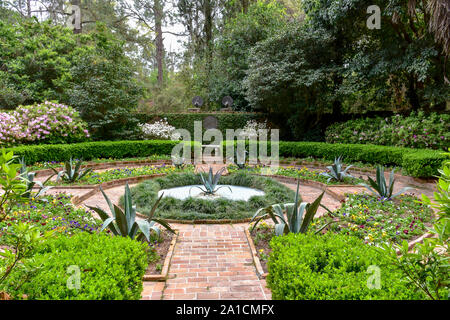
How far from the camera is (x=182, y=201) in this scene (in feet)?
17.3

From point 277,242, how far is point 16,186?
6.40 feet

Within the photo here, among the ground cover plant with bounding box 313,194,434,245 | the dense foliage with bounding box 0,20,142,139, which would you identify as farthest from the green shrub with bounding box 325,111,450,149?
the dense foliage with bounding box 0,20,142,139

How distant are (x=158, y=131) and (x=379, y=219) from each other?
11.1 meters

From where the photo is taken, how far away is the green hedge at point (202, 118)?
47.3 feet

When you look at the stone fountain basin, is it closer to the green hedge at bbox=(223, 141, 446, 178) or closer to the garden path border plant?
the green hedge at bbox=(223, 141, 446, 178)

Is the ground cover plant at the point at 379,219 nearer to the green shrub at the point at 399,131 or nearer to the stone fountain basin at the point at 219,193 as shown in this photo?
the stone fountain basin at the point at 219,193

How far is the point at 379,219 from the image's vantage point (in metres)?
4.14

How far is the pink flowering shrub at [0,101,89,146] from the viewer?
8.94 metres

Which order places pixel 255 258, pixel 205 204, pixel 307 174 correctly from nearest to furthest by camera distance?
pixel 255 258
pixel 205 204
pixel 307 174

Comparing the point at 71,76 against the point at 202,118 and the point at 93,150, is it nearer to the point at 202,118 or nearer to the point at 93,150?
the point at 93,150

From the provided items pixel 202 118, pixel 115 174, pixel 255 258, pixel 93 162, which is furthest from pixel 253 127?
pixel 255 258

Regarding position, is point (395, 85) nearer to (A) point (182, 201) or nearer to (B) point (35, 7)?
(A) point (182, 201)

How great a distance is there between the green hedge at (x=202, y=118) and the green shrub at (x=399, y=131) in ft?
14.0

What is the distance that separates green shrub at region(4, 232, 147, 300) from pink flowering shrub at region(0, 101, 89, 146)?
8441mm
